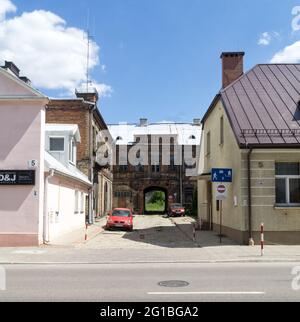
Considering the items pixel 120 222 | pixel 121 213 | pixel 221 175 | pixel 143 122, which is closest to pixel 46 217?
pixel 221 175

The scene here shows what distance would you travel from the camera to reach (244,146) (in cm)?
1838

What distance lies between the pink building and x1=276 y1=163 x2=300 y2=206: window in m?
9.50

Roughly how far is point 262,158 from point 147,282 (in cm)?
994

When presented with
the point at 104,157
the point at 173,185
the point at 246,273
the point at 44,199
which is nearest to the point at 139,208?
the point at 173,185

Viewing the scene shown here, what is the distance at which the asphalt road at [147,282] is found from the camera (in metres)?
8.53

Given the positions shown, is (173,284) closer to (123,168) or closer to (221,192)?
(221,192)

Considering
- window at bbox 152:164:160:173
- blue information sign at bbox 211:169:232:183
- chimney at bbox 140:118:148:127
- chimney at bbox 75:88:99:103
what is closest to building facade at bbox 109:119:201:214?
window at bbox 152:164:160:173

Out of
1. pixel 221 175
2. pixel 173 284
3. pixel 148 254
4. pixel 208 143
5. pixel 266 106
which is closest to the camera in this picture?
pixel 173 284

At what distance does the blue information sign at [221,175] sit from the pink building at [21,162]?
7.03 m

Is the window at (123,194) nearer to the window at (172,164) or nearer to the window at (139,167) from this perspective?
the window at (139,167)

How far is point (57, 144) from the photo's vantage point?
2638 cm

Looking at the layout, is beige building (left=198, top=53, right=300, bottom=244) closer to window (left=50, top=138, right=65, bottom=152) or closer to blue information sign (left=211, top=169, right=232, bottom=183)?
blue information sign (left=211, top=169, right=232, bottom=183)
